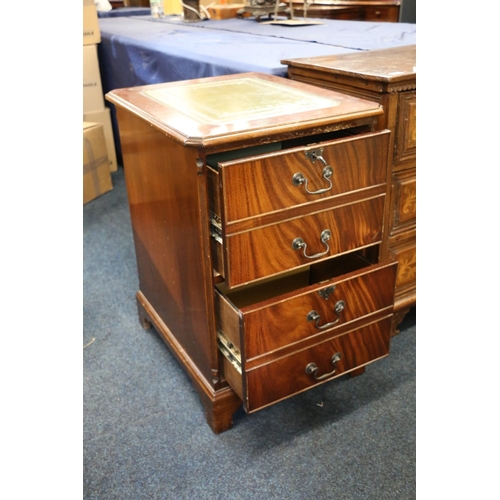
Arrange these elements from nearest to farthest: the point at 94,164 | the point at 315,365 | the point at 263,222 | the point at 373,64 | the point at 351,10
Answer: the point at 263,222, the point at 315,365, the point at 373,64, the point at 94,164, the point at 351,10

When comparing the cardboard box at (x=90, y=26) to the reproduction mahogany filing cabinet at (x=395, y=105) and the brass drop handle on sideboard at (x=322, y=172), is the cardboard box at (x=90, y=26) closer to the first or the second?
the reproduction mahogany filing cabinet at (x=395, y=105)

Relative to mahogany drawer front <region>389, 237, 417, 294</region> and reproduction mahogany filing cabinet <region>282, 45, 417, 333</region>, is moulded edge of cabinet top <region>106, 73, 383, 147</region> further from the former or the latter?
mahogany drawer front <region>389, 237, 417, 294</region>

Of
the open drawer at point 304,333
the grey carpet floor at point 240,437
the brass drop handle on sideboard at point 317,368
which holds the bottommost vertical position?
the grey carpet floor at point 240,437

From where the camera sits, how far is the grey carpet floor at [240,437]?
885 millimetres

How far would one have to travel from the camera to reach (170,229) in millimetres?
971

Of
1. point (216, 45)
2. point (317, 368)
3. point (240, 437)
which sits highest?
point (216, 45)

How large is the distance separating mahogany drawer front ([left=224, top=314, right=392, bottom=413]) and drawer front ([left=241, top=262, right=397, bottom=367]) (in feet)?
0.09

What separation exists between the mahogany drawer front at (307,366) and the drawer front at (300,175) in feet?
0.86

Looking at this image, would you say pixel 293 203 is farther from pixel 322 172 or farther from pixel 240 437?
pixel 240 437

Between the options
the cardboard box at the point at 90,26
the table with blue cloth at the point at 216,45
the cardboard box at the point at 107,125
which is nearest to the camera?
the table with blue cloth at the point at 216,45

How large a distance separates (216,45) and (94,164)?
2.47 feet

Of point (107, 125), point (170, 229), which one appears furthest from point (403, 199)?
point (107, 125)

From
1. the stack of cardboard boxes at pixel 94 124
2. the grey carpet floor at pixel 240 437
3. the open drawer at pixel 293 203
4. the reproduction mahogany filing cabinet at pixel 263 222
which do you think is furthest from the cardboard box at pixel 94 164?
the open drawer at pixel 293 203
